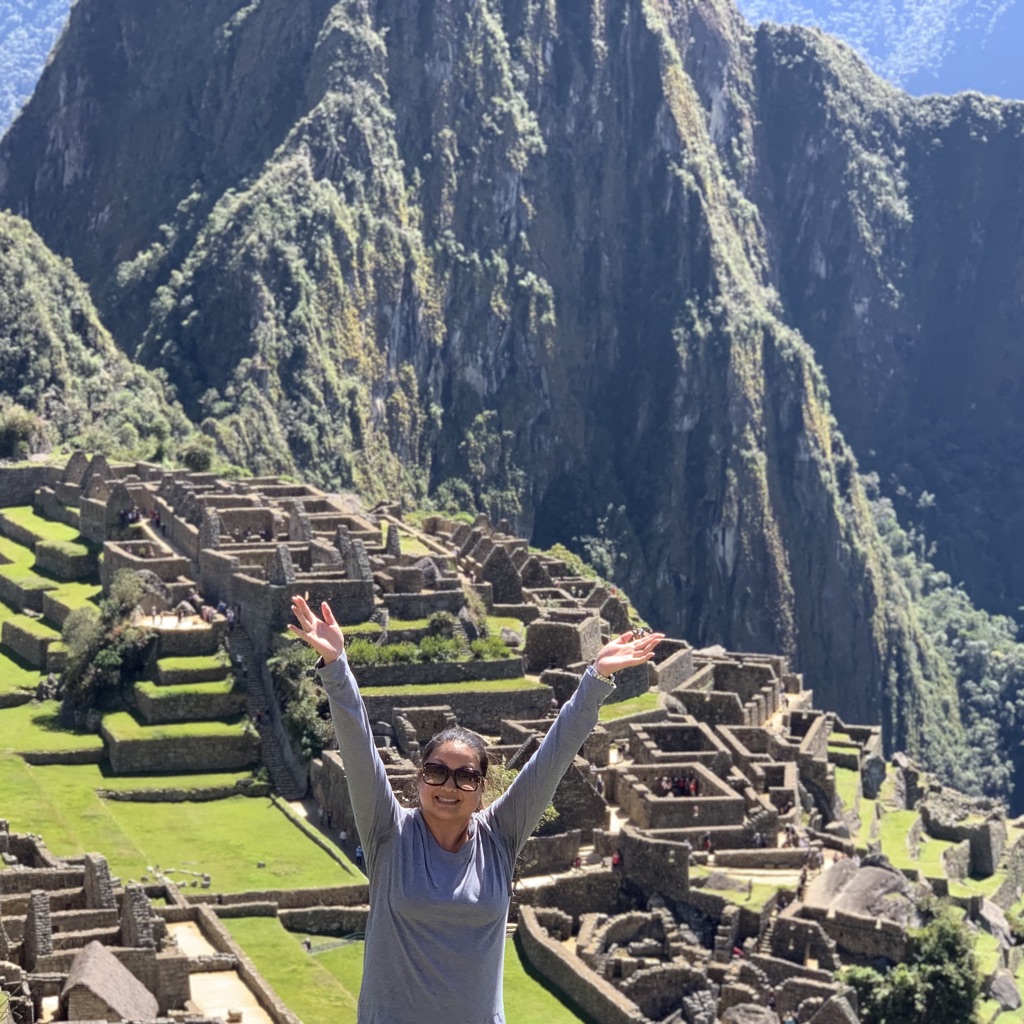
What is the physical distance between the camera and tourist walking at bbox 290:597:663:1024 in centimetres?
1229

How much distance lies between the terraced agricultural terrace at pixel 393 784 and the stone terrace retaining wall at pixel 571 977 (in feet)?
0.25

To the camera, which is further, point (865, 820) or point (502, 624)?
point (865, 820)

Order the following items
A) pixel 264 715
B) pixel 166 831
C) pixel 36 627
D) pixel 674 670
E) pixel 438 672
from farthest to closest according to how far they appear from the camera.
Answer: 1. pixel 674 670
2. pixel 36 627
3. pixel 264 715
4. pixel 438 672
5. pixel 166 831

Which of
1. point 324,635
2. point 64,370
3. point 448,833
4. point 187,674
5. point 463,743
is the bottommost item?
point 187,674

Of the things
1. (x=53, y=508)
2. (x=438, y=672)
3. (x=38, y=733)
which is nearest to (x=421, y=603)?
(x=438, y=672)

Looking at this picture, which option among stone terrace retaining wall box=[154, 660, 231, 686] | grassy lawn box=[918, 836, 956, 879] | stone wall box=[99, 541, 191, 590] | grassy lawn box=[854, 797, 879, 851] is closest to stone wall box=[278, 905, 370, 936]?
stone terrace retaining wall box=[154, 660, 231, 686]

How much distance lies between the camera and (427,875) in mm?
12359

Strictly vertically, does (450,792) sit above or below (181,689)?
above

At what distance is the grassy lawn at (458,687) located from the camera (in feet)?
181

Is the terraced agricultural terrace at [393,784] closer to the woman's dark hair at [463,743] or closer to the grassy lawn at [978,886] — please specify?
the grassy lawn at [978,886]

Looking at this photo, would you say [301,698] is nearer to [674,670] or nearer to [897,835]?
[674,670]

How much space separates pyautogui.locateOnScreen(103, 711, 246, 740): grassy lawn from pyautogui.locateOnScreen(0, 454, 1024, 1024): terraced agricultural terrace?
11 centimetres

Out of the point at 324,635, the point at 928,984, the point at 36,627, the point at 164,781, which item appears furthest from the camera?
the point at 36,627

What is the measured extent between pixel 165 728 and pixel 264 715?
8.92 ft
